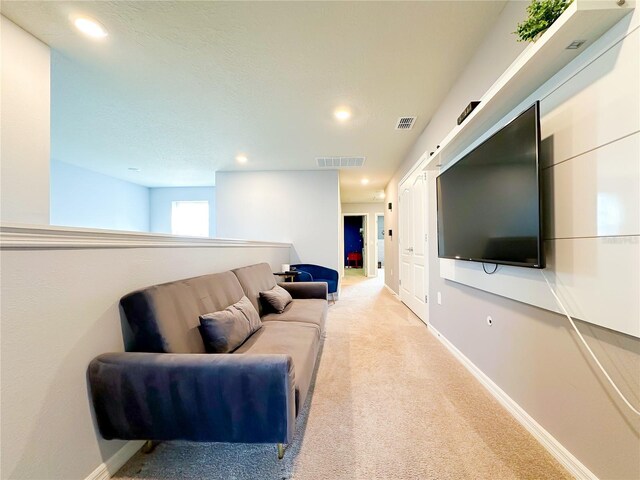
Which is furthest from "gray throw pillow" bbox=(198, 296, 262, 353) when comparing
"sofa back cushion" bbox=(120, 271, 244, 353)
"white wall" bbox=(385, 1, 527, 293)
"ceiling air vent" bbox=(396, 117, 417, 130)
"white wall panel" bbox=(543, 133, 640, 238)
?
"ceiling air vent" bbox=(396, 117, 417, 130)

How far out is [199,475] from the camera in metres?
1.20

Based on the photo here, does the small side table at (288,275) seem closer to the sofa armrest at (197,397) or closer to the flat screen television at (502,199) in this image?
the flat screen television at (502,199)

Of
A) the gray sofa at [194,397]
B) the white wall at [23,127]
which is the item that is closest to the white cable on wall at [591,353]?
the gray sofa at [194,397]

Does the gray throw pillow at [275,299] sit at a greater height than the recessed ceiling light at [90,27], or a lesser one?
lesser

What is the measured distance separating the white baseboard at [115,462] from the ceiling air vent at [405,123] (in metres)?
3.67

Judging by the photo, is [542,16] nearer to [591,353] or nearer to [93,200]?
[591,353]

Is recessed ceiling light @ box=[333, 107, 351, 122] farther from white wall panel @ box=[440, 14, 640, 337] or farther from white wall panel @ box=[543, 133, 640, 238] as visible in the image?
white wall panel @ box=[543, 133, 640, 238]

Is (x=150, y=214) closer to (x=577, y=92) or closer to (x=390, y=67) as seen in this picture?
(x=390, y=67)

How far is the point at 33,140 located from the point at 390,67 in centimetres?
283

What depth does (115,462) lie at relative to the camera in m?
1.22

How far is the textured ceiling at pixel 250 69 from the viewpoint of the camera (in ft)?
5.69

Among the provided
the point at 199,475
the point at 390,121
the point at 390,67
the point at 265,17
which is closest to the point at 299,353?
the point at 199,475

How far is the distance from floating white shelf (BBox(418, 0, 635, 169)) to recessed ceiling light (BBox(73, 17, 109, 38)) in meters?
2.64

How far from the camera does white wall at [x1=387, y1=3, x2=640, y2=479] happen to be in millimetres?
932
